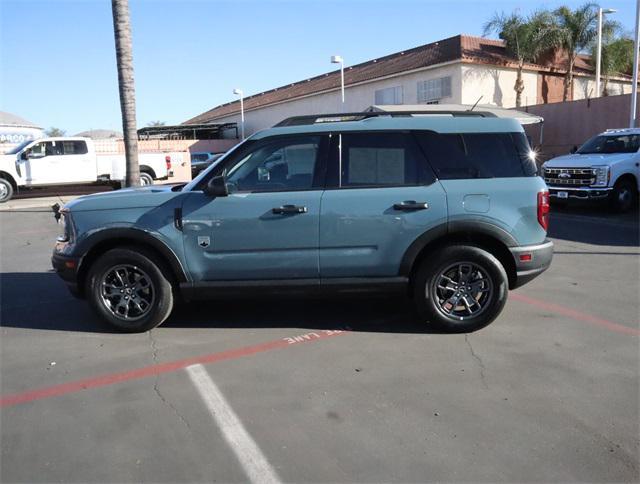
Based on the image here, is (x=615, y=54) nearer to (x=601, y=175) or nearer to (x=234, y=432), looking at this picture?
(x=601, y=175)

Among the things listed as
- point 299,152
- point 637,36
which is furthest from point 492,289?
point 637,36

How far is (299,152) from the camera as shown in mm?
4867

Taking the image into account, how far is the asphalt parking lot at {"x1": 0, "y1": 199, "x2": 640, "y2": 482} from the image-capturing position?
2.97m

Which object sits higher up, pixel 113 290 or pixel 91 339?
pixel 113 290

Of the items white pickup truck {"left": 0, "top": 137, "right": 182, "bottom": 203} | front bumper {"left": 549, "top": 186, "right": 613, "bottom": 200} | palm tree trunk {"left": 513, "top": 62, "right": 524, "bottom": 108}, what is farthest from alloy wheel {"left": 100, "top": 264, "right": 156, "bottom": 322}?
palm tree trunk {"left": 513, "top": 62, "right": 524, "bottom": 108}

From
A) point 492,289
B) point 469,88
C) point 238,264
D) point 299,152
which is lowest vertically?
point 492,289

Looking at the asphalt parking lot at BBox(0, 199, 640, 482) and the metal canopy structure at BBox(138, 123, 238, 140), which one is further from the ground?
the metal canopy structure at BBox(138, 123, 238, 140)

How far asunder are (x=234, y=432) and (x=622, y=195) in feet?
38.3

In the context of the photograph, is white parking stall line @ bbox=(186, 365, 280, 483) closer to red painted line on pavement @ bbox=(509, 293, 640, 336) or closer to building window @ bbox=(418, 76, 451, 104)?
red painted line on pavement @ bbox=(509, 293, 640, 336)

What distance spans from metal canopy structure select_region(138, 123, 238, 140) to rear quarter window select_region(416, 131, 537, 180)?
146 ft

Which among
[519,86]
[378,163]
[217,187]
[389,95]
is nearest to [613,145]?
[378,163]

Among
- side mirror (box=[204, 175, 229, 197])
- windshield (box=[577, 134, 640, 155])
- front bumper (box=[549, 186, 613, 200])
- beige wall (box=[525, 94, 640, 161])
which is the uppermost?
beige wall (box=[525, 94, 640, 161])

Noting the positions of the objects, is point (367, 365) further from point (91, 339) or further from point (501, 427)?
point (91, 339)

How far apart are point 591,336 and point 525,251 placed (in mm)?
950
